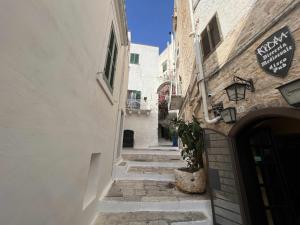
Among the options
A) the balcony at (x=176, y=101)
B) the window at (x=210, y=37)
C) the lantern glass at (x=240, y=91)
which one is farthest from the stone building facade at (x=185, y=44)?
the lantern glass at (x=240, y=91)

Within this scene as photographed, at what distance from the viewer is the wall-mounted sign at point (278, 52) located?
6.63ft

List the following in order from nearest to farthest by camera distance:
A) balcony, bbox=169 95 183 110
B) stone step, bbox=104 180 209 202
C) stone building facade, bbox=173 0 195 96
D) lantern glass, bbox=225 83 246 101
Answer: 1. lantern glass, bbox=225 83 246 101
2. stone step, bbox=104 180 209 202
3. stone building facade, bbox=173 0 195 96
4. balcony, bbox=169 95 183 110

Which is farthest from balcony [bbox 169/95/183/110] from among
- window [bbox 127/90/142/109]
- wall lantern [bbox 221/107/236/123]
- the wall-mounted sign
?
the wall-mounted sign

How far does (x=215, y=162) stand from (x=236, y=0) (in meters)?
3.52

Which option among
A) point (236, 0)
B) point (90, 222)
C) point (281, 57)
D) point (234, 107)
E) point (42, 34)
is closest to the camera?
point (42, 34)

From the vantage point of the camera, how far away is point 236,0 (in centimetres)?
325

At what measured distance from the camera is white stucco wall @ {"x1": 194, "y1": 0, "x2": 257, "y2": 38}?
3.07 meters

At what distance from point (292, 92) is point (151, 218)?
122 inches

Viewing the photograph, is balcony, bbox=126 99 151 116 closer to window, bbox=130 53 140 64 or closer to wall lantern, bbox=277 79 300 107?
window, bbox=130 53 140 64

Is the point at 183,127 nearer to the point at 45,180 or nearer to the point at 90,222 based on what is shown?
the point at 90,222

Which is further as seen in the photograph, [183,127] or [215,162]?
[183,127]

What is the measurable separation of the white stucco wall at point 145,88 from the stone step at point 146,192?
24.0 feet

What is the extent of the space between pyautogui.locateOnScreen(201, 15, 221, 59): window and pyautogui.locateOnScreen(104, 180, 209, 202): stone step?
3.70 metres

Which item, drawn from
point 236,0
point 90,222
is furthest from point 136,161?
point 236,0
